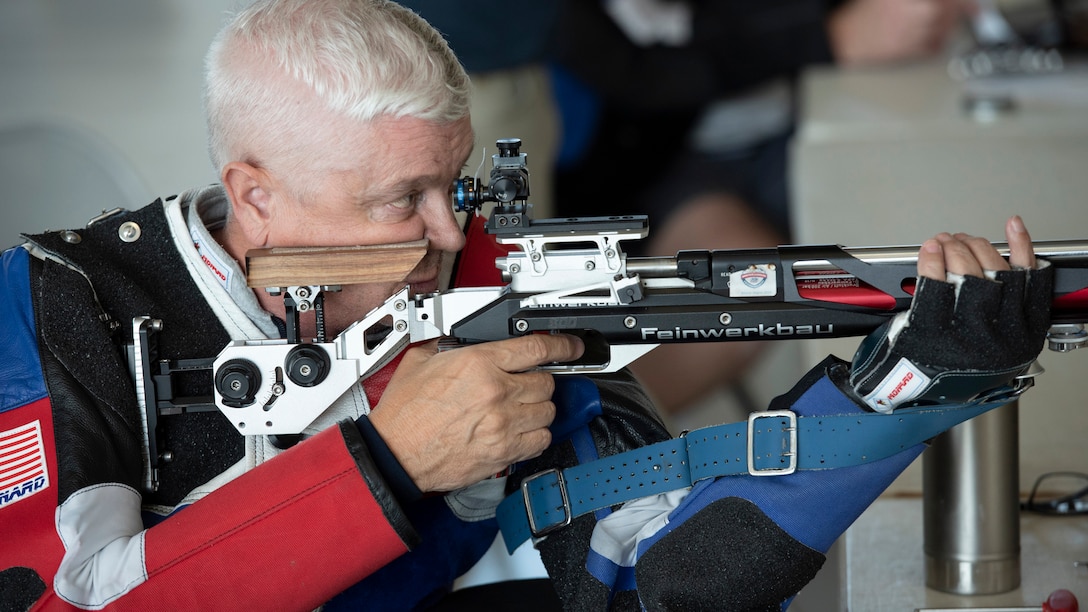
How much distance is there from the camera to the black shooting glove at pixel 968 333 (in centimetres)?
102

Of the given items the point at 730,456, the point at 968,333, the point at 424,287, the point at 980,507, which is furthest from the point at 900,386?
the point at 424,287

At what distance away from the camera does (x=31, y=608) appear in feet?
3.54

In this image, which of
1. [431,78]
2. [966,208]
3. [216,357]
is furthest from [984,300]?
[966,208]

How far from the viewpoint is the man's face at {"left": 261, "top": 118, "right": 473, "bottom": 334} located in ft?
3.98

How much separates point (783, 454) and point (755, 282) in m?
0.18

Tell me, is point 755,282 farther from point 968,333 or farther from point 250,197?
point 250,197

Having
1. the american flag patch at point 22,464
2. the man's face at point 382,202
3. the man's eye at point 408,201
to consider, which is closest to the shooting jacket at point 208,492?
the american flag patch at point 22,464

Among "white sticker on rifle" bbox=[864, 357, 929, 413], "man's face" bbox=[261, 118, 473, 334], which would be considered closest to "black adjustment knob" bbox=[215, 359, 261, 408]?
"man's face" bbox=[261, 118, 473, 334]

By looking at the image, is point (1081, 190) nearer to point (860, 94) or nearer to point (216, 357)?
point (860, 94)

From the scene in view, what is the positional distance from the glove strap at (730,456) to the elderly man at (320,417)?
→ 0.08ft

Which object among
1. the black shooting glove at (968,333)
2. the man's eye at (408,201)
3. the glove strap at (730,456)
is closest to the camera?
the black shooting glove at (968,333)

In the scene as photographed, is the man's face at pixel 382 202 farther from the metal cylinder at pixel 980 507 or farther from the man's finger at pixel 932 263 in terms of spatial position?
the metal cylinder at pixel 980 507

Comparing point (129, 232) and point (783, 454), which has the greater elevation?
point (129, 232)

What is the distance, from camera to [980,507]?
133cm
